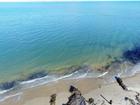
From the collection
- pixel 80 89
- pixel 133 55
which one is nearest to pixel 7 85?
pixel 80 89

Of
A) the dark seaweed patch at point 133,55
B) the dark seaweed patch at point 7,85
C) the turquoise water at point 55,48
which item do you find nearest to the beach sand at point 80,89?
the dark seaweed patch at point 7,85

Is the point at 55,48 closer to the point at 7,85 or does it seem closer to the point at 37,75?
the point at 37,75

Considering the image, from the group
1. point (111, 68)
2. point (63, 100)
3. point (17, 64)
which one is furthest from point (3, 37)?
point (63, 100)

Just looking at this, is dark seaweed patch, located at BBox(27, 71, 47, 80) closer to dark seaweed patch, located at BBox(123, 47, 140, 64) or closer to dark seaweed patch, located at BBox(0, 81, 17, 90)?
dark seaweed patch, located at BBox(0, 81, 17, 90)

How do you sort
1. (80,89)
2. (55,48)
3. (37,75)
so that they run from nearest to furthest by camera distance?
1. (80,89)
2. (37,75)
3. (55,48)

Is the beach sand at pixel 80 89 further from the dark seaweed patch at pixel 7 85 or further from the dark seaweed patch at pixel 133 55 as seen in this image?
the dark seaweed patch at pixel 133 55

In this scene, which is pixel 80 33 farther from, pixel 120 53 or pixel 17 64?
pixel 17 64
